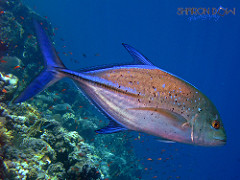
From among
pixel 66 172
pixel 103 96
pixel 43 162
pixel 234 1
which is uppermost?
pixel 234 1

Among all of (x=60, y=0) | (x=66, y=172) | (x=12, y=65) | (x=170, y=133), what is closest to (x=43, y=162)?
(x=66, y=172)

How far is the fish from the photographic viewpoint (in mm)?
1118

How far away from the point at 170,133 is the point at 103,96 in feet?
2.00

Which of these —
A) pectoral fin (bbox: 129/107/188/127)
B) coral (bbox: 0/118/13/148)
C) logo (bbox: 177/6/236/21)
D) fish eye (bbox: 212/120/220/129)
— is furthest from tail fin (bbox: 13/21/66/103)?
logo (bbox: 177/6/236/21)

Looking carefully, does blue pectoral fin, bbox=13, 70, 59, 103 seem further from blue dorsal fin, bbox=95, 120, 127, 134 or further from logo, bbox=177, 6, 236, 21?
logo, bbox=177, 6, 236, 21

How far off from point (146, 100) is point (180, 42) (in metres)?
98.1

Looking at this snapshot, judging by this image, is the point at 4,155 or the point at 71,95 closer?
the point at 4,155

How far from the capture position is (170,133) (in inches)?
43.7

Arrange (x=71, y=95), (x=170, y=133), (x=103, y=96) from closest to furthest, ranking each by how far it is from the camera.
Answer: (x=170, y=133), (x=103, y=96), (x=71, y=95)

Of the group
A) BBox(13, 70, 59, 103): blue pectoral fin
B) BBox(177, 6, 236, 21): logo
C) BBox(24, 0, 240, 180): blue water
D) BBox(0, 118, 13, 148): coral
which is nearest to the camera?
BBox(13, 70, 59, 103): blue pectoral fin

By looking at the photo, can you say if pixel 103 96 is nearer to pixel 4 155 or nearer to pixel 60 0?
pixel 4 155

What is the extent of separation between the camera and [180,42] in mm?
87750

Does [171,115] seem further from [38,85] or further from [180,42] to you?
[180,42]

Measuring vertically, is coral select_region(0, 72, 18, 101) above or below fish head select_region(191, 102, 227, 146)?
above
